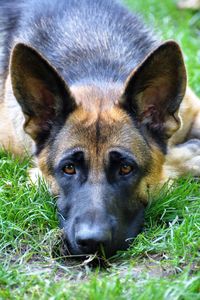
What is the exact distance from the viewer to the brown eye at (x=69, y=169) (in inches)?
162

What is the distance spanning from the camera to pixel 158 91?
4.39 m

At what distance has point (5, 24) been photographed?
586 cm

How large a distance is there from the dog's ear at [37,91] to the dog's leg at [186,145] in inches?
33.7

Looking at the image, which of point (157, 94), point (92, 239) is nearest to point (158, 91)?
point (157, 94)

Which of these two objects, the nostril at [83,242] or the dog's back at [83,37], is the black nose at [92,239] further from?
the dog's back at [83,37]

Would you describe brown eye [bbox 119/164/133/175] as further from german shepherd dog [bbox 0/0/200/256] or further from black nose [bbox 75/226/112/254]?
black nose [bbox 75/226/112/254]

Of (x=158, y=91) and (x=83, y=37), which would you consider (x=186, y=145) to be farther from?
(x=83, y=37)

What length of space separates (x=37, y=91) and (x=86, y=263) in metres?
1.22

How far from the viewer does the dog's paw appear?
4.80 meters

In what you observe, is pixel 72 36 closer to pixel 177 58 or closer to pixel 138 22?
pixel 138 22

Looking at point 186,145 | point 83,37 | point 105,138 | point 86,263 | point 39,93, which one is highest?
point 83,37

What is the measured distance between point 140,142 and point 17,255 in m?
1.01

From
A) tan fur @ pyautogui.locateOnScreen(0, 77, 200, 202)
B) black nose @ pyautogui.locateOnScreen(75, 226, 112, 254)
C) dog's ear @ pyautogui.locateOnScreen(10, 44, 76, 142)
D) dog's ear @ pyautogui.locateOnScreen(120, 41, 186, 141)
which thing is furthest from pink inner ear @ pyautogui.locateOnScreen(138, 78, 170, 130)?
black nose @ pyautogui.locateOnScreen(75, 226, 112, 254)

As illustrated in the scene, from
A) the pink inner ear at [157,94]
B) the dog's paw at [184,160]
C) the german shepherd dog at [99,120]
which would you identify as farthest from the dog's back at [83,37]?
the dog's paw at [184,160]
